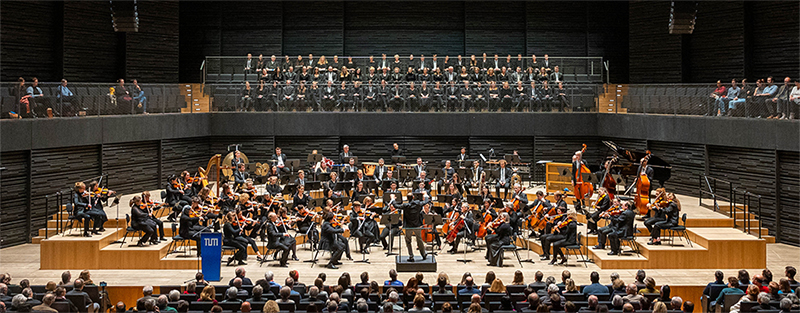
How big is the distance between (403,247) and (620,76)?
1506cm

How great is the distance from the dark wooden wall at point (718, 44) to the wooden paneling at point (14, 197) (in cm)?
2039

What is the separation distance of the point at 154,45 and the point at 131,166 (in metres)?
5.34

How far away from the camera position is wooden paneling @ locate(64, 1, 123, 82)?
24672 millimetres

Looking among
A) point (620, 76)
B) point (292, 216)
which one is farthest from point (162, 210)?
point (620, 76)

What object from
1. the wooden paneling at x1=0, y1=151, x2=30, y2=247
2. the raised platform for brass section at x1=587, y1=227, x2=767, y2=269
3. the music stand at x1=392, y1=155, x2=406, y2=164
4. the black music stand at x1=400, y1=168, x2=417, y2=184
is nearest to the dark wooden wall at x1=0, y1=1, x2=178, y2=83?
the wooden paneling at x1=0, y1=151, x2=30, y2=247

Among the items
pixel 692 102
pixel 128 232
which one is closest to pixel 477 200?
pixel 128 232

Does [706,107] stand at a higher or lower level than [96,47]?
lower

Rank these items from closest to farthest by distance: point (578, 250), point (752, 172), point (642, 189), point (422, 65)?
point (578, 250) → point (642, 189) → point (752, 172) → point (422, 65)

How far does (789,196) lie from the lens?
1950cm

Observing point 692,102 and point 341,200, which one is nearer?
point 341,200

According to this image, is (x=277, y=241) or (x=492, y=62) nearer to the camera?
(x=277, y=241)

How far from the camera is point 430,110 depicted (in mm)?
25266

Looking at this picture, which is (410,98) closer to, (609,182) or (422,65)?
(422,65)

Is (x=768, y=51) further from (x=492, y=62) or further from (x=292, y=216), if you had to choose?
(x=292, y=216)
